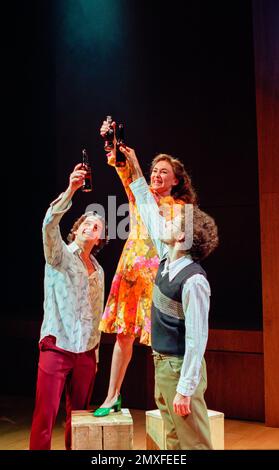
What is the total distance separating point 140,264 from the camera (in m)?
3.33

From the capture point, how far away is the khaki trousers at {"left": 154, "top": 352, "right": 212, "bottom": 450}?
99.9 inches

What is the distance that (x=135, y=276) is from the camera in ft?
10.9

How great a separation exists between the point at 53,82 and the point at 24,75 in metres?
0.33

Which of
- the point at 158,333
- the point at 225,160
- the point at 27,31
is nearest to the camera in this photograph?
the point at 158,333

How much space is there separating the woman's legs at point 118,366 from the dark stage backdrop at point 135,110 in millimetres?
1872

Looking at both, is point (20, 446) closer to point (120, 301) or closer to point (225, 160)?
point (120, 301)

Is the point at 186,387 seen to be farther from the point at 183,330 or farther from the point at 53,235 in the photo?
the point at 53,235

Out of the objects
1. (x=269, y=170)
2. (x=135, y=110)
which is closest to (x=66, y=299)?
(x=269, y=170)

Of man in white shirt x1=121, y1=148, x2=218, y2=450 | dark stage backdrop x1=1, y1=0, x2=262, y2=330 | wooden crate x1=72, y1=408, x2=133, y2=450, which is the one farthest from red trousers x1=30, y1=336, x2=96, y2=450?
dark stage backdrop x1=1, y1=0, x2=262, y2=330

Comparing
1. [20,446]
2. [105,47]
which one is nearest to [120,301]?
Result: [20,446]

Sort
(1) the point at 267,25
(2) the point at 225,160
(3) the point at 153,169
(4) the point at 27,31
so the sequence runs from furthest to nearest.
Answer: (4) the point at 27,31 < (2) the point at 225,160 < (1) the point at 267,25 < (3) the point at 153,169

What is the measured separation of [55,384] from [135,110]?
124 inches

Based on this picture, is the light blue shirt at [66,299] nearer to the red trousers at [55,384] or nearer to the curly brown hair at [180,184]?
the red trousers at [55,384]

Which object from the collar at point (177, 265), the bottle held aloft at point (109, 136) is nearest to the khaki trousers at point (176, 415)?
the collar at point (177, 265)
